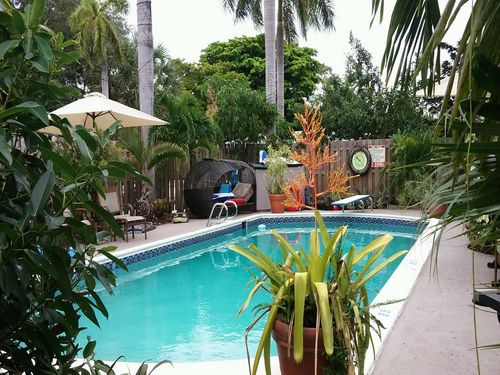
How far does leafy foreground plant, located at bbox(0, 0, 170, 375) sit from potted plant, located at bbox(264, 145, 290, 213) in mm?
10760

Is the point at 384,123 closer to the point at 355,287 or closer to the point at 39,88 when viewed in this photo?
the point at 355,287

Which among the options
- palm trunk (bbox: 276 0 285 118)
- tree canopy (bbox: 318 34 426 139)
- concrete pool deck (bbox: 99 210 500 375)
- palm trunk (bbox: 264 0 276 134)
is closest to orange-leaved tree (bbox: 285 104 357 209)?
concrete pool deck (bbox: 99 210 500 375)

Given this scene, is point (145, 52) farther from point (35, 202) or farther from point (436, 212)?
point (35, 202)

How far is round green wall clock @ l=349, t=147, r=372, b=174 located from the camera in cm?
1320

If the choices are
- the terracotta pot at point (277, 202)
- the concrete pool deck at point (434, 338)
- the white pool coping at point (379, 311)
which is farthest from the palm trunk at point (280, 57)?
the concrete pool deck at point (434, 338)

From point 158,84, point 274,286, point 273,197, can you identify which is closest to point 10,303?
point 274,286

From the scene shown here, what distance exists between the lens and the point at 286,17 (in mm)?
17234

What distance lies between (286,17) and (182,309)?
1467cm

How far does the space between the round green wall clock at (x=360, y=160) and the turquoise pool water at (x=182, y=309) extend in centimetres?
484

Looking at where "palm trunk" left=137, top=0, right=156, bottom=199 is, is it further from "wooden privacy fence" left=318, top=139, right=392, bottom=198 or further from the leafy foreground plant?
the leafy foreground plant

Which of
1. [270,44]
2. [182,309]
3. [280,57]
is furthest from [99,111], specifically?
Result: [280,57]

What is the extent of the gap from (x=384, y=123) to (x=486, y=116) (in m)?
16.1

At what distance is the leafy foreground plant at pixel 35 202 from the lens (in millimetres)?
801

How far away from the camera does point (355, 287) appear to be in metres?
2.28
